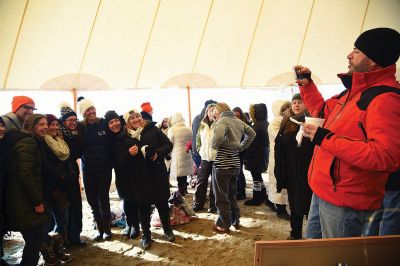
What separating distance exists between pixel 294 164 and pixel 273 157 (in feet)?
3.27

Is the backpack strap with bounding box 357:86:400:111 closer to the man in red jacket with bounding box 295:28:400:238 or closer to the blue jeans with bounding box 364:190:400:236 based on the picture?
the man in red jacket with bounding box 295:28:400:238

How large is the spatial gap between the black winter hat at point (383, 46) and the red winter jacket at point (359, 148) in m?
0.04

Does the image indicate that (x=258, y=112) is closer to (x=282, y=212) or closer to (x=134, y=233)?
(x=282, y=212)

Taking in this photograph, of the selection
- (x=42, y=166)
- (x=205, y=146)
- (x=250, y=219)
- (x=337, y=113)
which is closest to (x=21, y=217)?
(x=42, y=166)

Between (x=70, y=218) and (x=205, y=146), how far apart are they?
5.76 feet

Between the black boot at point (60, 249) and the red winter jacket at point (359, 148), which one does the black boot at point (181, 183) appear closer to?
the black boot at point (60, 249)

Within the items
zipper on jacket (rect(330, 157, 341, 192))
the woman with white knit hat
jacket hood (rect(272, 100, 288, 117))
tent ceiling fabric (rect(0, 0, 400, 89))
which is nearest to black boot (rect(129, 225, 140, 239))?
the woman with white knit hat

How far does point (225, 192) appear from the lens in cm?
313

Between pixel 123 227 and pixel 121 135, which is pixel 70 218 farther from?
pixel 121 135

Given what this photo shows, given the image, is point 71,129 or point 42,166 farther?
point 71,129

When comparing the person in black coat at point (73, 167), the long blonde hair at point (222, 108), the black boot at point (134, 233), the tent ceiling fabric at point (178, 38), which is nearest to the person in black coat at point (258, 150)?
the long blonde hair at point (222, 108)

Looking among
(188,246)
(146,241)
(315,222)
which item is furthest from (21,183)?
(315,222)

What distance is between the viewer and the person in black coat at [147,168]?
9.51 feet

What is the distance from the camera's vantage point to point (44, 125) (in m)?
2.46
